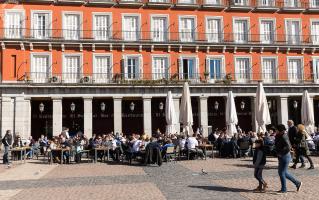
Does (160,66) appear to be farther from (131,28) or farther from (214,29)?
(214,29)

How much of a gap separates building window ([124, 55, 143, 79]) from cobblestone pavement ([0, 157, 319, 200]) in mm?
17012

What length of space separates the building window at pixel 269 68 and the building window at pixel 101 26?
14.7 m

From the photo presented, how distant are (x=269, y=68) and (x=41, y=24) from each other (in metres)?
21.1

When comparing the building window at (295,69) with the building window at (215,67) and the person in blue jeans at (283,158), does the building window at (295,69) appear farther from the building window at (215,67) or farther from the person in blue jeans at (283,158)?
the person in blue jeans at (283,158)

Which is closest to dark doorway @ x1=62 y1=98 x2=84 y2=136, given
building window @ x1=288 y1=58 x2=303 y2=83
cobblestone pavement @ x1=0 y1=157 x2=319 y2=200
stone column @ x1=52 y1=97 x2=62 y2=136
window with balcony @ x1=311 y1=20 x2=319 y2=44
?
stone column @ x1=52 y1=97 x2=62 y2=136

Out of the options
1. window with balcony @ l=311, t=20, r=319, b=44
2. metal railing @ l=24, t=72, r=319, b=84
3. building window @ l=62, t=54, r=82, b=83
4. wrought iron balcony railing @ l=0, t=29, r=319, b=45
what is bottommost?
metal railing @ l=24, t=72, r=319, b=84

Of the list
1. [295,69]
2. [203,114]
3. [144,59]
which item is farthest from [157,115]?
[295,69]

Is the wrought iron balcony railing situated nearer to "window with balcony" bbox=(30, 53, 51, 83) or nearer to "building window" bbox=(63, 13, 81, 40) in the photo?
"building window" bbox=(63, 13, 81, 40)

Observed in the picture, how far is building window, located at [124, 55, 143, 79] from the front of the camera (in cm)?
3360

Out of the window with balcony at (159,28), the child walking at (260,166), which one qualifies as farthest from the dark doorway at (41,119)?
the child walking at (260,166)

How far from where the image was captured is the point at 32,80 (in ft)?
104

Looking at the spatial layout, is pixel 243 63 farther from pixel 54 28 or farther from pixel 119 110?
pixel 54 28

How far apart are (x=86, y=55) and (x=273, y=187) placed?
80.9 ft

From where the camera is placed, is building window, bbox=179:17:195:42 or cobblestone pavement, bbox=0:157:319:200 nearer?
cobblestone pavement, bbox=0:157:319:200
